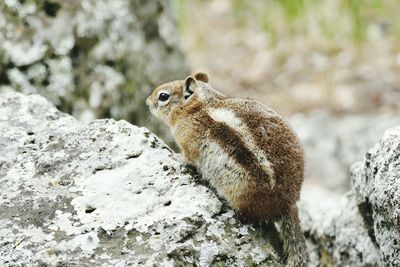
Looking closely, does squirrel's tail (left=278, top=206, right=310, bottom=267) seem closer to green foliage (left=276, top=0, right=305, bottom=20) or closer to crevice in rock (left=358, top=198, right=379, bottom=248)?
crevice in rock (left=358, top=198, right=379, bottom=248)

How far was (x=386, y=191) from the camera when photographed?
119 inches

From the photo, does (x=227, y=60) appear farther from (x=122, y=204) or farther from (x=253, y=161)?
(x=122, y=204)

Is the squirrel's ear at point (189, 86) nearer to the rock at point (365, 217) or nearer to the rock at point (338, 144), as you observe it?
the rock at point (365, 217)

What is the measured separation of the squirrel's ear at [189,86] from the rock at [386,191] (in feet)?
3.50

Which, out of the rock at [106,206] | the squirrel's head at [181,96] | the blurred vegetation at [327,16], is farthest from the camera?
the blurred vegetation at [327,16]

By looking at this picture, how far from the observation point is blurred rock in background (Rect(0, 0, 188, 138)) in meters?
5.00

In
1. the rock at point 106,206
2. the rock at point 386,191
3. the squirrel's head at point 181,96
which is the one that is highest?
the squirrel's head at point 181,96

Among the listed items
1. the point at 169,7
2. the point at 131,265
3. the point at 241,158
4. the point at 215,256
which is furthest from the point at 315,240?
the point at 169,7

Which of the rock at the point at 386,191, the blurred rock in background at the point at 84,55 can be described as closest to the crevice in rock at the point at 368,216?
the rock at the point at 386,191

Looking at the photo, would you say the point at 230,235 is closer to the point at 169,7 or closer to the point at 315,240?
the point at 315,240

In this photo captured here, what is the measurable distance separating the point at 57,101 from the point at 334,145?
2872 mm

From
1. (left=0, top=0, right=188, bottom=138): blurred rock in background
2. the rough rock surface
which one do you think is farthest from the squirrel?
(left=0, top=0, right=188, bottom=138): blurred rock in background

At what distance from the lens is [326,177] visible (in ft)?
21.3

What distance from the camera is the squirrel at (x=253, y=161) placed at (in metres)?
3.26
